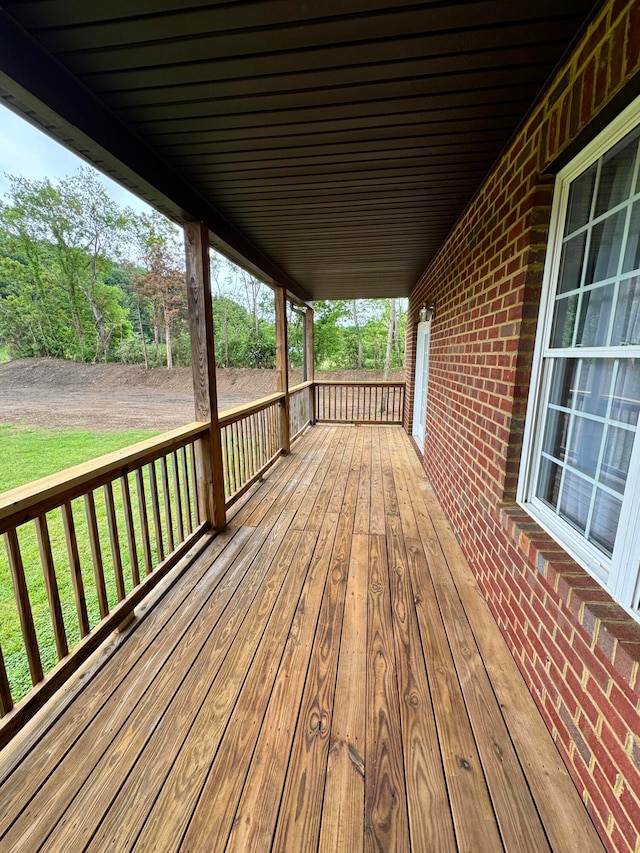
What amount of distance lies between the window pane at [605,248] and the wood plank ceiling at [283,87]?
665mm

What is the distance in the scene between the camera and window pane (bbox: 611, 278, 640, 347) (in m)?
1.07

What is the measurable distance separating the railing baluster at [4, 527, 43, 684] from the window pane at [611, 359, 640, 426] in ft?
7.07

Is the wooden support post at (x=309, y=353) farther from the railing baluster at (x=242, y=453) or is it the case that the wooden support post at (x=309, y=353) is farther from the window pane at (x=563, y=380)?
the window pane at (x=563, y=380)

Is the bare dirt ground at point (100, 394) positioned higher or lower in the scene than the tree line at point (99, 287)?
lower

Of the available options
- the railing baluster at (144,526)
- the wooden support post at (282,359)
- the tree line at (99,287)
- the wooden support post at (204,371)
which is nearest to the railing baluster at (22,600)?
the railing baluster at (144,526)

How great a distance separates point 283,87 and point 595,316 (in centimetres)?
160

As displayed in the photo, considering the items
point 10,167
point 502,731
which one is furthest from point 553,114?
point 10,167

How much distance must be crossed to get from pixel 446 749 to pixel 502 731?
0.24 m

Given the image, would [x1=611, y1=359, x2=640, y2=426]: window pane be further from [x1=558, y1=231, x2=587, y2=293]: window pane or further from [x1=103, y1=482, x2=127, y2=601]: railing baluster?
[x1=103, y1=482, x2=127, y2=601]: railing baluster

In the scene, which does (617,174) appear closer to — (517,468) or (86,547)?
(517,468)

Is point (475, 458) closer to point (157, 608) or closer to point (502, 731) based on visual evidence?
point (502, 731)

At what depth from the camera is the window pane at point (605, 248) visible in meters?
1.16

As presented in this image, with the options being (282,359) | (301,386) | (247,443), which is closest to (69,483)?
(247,443)

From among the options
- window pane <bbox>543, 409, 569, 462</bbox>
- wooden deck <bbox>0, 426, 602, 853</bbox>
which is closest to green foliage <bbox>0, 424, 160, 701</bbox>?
wooden deck <bbox>0, 426, 602, 853</bbox>
